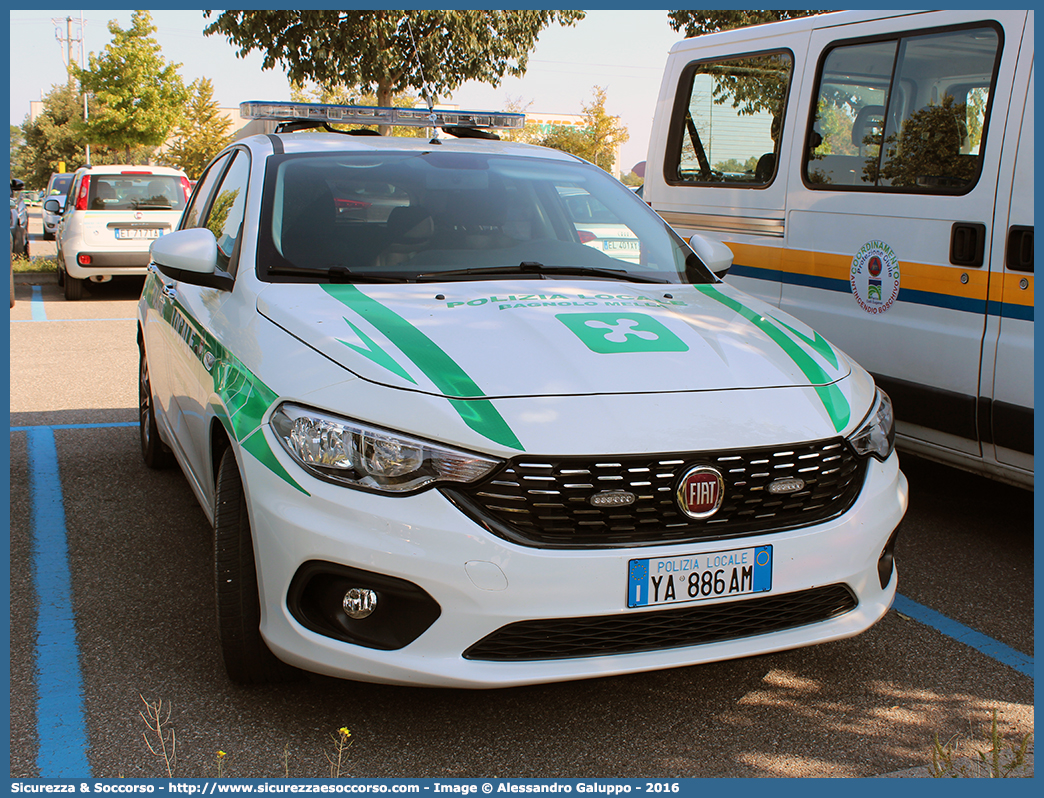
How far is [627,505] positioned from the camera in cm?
251

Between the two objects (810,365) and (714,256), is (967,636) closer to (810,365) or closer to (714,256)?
(810,365)

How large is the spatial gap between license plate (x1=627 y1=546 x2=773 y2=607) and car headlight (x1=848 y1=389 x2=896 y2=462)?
46 centimetres

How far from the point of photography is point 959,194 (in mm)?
4156

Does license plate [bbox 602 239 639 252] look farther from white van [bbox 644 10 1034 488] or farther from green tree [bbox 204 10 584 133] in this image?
green tree [bbox 204 10 584 133]

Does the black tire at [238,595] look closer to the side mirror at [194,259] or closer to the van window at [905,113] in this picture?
the side mirror at [194,259]

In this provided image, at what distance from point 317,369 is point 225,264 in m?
1.10

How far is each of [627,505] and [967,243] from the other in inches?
95.1

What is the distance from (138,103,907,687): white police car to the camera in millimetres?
2477

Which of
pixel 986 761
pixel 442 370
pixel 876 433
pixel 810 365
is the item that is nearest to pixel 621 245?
pixel 810 365

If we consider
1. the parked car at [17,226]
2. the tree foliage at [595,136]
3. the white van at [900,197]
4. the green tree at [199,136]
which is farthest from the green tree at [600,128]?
the white van at [900,197]

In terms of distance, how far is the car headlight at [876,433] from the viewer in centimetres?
284

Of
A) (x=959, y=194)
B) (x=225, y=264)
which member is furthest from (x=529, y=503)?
(x=959, y=194)

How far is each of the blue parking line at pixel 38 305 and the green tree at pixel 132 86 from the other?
19.7m

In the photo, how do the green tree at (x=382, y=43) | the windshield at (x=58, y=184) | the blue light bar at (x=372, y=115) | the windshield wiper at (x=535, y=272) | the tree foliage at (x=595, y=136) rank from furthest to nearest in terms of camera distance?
the tree foliage at (x=595, y=136) < the windshield at (x=58, y=184) < the green tree at (x=382, y=43) < the blue light bar at (x=372, y=115) < the windshield wiper at (x=535, y=272)
